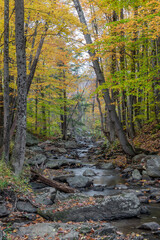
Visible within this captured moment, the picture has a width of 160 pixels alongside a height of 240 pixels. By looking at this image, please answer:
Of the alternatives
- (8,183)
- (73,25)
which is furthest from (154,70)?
A: (8,183)

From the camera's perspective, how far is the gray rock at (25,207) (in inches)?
201

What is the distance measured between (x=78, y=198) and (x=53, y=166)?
19.0 ft

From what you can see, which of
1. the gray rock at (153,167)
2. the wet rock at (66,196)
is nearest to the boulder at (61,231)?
the wet rock at (66,196)

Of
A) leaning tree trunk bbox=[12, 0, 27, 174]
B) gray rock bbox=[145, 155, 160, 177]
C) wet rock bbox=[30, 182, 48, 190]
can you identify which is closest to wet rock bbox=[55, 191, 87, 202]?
wet rock bbox=[30, 182, 48, 190]

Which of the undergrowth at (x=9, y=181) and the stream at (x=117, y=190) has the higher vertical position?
the undergrowth at (x=9, y=181)

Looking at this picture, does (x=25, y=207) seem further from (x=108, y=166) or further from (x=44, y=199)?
(x=108, y=166)

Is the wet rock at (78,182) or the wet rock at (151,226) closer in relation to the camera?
the wet rock at (151,226)

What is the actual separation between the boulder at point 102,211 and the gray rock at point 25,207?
1.00 ft

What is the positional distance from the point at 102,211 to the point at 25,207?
2022 mm

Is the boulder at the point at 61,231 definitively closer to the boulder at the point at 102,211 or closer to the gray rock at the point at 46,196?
the boulder at the point at 102,211

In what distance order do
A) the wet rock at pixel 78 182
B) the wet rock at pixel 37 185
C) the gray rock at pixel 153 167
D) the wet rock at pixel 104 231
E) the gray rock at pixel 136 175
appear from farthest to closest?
1. the gray rock at pixel 136 175
2. the gray rock at pixel 153 167
3. the wet rock at pixel 78 182
4. the wet rock at pixel 37 185
5. the wet rock at pixel 104 231

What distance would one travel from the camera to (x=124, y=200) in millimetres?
5113

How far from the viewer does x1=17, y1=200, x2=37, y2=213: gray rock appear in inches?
201

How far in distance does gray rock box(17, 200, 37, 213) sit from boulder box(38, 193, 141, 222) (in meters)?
0.30
